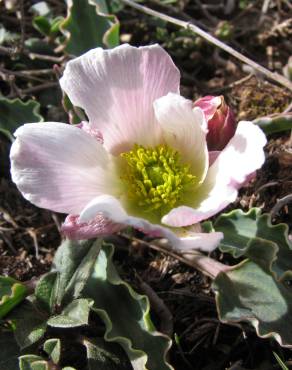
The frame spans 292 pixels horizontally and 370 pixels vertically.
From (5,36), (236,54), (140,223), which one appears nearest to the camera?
(140,223)

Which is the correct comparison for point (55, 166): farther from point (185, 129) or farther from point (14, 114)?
point (14, 114)

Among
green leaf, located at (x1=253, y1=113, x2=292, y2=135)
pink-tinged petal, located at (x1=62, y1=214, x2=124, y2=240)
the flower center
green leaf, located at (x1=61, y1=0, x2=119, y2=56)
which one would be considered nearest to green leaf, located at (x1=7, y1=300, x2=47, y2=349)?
pink-tinged petal, located at (x1=62, y1=214, x2=124, y2=240)

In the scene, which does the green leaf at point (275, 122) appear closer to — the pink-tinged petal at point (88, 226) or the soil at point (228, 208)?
the soil at point (228, 208)

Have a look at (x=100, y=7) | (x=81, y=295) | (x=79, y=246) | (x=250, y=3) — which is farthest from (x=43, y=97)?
(x=250, y=3)

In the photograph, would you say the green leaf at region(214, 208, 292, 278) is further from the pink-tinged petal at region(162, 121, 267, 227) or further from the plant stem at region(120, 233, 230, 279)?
→ the pink-tinged petal at region(162, 121, 267, 227)

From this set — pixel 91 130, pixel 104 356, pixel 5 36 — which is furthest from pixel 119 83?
pixel 5 36

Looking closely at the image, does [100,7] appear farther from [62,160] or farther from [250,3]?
[62,160]
